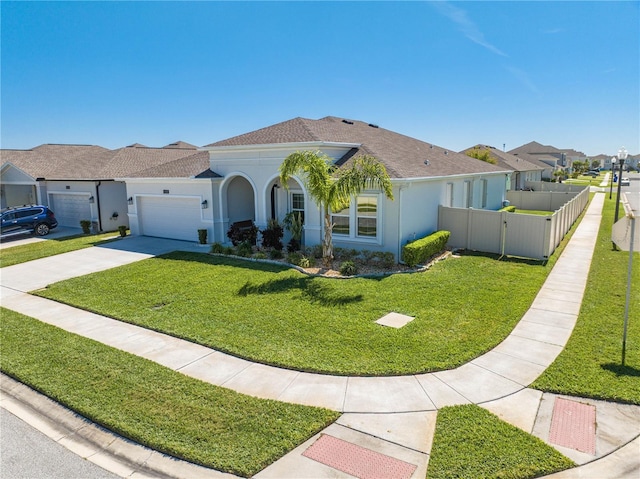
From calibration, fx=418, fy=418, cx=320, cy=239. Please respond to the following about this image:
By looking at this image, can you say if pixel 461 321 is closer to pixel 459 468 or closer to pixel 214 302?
pixel 459 468

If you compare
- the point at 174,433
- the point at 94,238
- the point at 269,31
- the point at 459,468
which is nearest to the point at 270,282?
the point at 174,433

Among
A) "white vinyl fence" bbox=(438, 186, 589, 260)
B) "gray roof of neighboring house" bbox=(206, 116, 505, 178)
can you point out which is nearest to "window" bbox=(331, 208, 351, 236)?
"gray roof of neighboring house" bbox=(206, 116, 505, 178)

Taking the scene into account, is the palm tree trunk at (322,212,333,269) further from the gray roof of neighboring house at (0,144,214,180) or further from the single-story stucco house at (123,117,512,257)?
the gray roof of neighboring house at (0,144,214,180)

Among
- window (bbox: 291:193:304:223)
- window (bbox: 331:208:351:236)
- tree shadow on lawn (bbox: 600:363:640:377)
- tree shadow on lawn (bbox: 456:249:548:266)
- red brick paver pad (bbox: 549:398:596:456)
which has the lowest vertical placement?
red brick paver pad (bbox: 549:398:596:456)

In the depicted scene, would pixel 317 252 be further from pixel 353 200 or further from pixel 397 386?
pixel 397 386

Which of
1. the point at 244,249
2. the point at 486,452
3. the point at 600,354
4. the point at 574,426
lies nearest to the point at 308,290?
the point at 244,249

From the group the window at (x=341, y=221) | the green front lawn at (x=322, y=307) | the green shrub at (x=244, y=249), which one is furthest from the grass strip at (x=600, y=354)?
the green shrub at (x=244, y=249)

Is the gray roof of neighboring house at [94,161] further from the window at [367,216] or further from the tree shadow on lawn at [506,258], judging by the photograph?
the tree shadow on lawn at [506,258]
